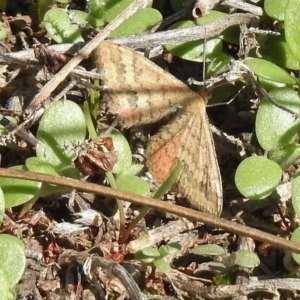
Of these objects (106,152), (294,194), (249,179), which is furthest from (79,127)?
(294,194)

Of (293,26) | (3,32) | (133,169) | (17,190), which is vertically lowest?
(133,169)

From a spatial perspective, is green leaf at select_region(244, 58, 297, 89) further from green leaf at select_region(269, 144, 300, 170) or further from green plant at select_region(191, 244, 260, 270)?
green plant at select_region(191, 244, 260, 270)

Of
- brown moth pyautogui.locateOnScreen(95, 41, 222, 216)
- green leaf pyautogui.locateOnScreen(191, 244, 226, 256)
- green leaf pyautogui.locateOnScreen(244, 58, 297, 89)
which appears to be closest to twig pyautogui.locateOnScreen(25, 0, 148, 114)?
brown moth pyautogui.locateOnScreen(95, 41, 222, 216)

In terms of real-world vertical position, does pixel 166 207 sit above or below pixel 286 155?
above

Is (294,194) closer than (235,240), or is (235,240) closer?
(294,194)

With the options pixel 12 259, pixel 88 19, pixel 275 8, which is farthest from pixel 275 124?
pixel 12 259

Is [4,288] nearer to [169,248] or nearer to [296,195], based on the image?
[169,248]

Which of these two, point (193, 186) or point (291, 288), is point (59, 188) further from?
point (291, 288)
